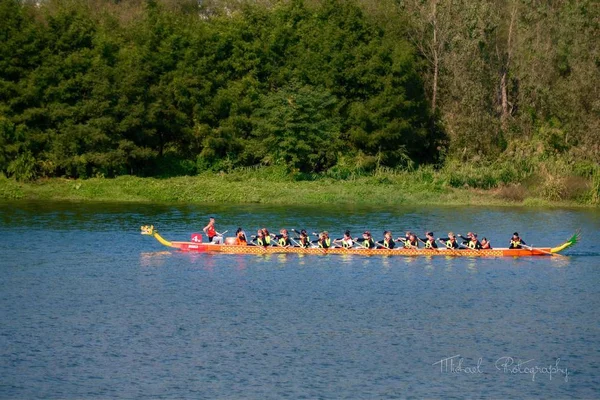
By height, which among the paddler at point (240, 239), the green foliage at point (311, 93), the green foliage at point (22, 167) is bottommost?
the paddler at point (240, 239)

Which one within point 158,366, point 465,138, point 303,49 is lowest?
point 158,366

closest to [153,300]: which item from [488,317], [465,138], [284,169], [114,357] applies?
[114,357]

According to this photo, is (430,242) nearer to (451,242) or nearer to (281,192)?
(451,242)

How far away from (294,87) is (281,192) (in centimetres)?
898

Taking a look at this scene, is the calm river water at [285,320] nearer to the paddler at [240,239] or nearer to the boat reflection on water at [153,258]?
the boat reflection on water at [153,258]

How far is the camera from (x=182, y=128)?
62812 mm

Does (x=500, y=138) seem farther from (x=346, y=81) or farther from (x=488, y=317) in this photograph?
(x=488, y=317)

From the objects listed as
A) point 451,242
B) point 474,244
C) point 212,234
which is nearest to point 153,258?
point 212,234

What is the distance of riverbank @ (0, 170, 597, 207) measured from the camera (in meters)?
57.1

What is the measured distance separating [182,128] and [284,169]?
24.7ft

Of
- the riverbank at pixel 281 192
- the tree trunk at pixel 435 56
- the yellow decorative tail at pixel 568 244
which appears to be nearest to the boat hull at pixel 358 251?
the yellow decorative tail at pixel 568 244

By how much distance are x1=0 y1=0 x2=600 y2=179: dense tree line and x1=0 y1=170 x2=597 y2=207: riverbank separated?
1.58 m

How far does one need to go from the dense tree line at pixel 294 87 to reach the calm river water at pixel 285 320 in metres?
13.3

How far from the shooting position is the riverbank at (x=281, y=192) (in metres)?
57.1
